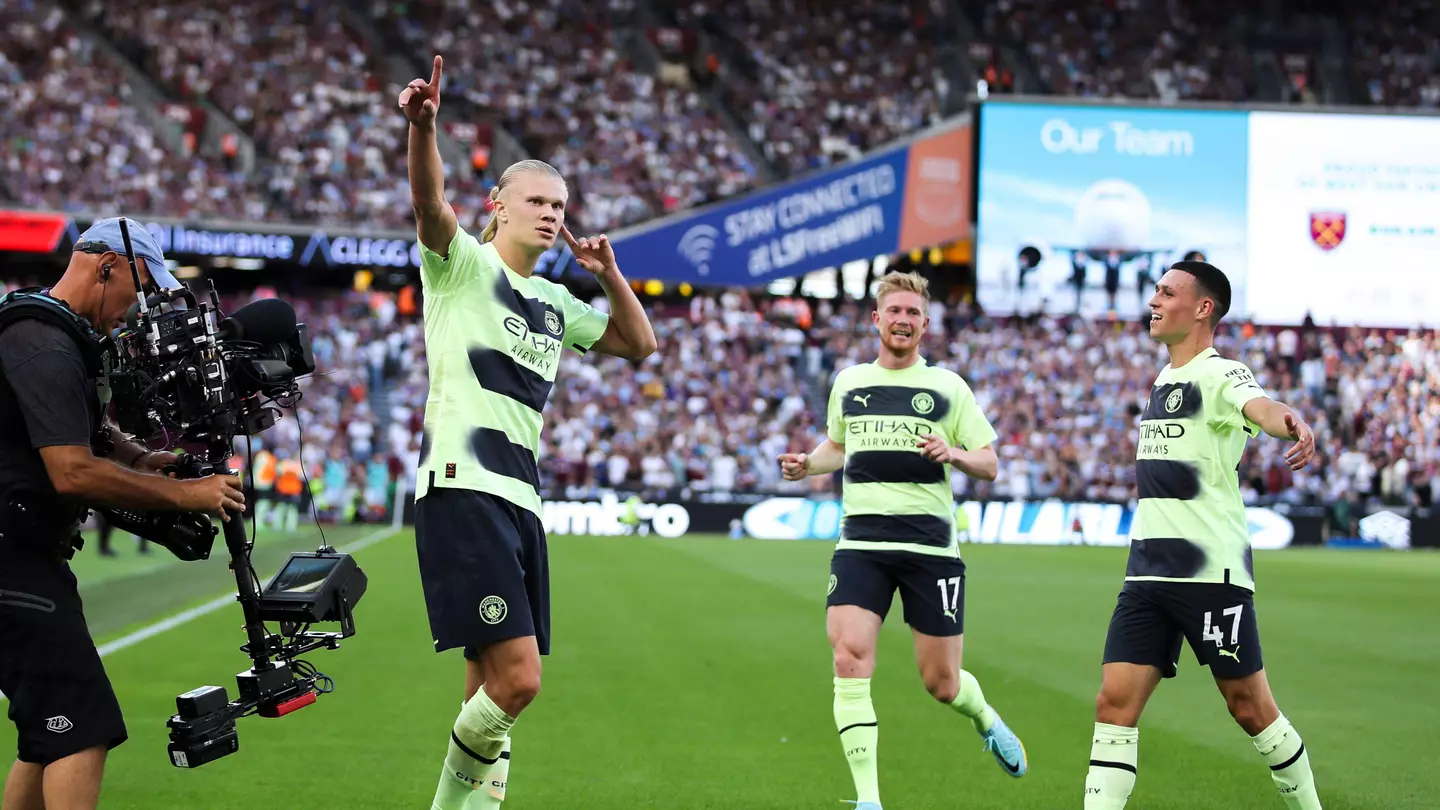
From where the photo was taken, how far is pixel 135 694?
33.1 feet

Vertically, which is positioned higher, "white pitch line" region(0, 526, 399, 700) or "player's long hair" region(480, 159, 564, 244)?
"player's long hair" region(480, 159, 564, 244)

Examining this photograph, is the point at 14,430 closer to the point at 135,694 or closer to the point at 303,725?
the point at 303,725

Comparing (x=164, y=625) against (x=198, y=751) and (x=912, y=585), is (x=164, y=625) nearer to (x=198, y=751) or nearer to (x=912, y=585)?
(x=912, y=585)

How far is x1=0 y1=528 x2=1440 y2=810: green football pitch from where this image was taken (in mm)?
7566

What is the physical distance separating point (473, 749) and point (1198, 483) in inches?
127

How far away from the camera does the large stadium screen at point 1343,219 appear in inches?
1380

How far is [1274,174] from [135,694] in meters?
31.6

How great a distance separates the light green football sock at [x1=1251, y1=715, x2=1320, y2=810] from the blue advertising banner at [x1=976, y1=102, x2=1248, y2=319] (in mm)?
28716

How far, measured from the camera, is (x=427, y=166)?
5148 millimetres

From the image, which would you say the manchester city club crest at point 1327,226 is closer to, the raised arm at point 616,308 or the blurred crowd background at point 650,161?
the blurred crowd background at point 650,161

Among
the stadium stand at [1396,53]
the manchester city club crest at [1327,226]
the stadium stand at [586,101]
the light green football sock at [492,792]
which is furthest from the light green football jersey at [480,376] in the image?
the stadium stand at [1396,53]

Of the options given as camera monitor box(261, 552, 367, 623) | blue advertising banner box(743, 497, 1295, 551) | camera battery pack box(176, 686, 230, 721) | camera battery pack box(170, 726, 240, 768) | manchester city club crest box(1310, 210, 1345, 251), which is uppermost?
manchester city club crest box(1310, 210, 1345, 251)

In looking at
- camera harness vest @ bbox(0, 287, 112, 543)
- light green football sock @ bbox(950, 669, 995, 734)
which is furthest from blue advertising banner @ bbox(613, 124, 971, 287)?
camera harness vest @ bbox(0, 287, 112, 543)

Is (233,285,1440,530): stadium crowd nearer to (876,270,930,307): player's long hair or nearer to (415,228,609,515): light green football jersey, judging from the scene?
(876,270,930,307): player's long hair
